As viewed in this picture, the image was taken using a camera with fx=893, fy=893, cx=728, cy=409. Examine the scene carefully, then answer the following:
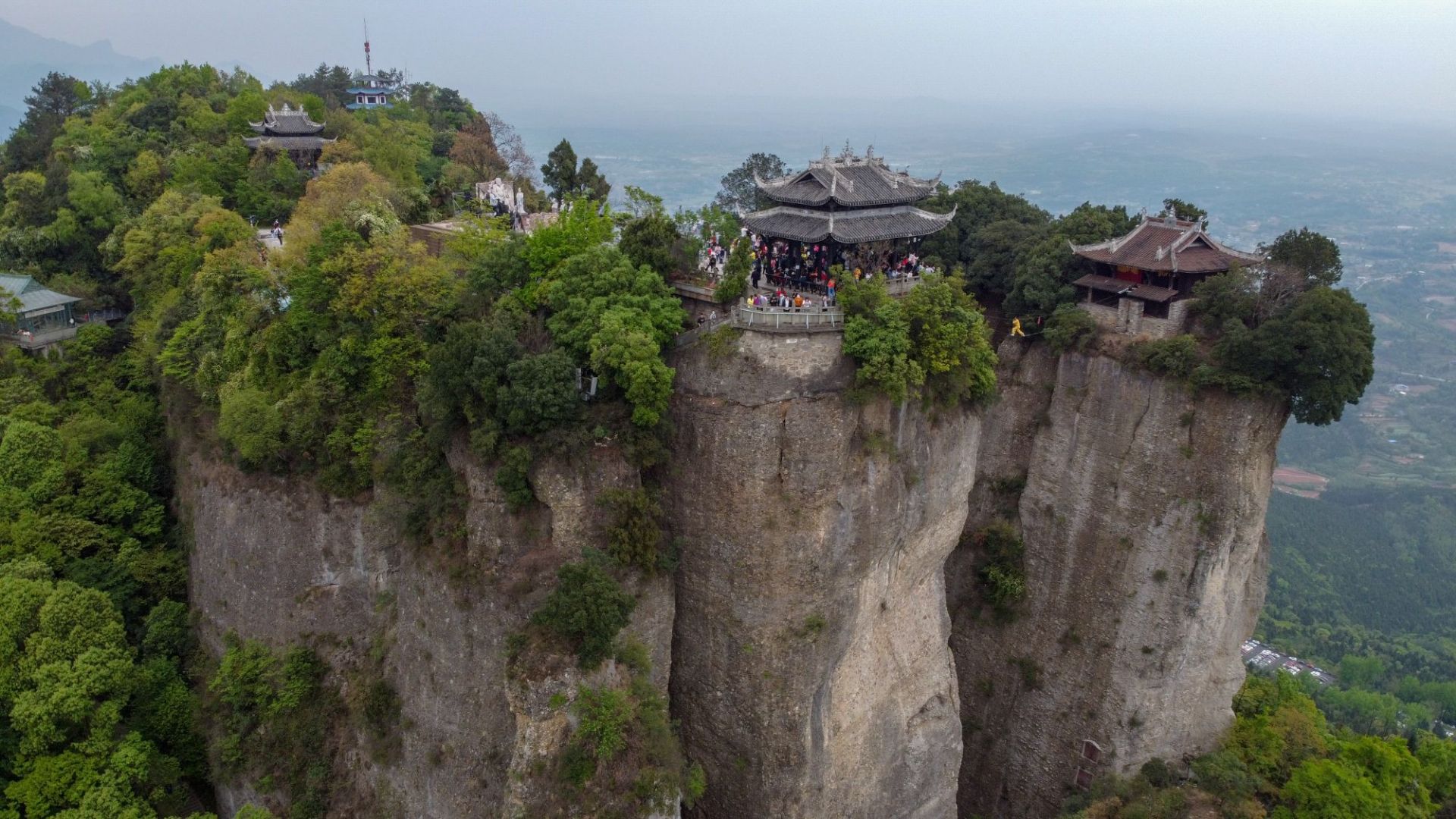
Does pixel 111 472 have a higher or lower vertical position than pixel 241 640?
higher

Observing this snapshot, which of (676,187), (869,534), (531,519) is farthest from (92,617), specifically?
(676,187)

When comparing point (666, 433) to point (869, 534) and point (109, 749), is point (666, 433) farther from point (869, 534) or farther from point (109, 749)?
point (109, 749)

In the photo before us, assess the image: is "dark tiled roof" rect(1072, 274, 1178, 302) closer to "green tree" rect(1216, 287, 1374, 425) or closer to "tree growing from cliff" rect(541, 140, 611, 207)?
"green tree" rect(1216, 287, 1374, 425)

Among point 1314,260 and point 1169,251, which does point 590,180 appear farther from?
point 1314,260

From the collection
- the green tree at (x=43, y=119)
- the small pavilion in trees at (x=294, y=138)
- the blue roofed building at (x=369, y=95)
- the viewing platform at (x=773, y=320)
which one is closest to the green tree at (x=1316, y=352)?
the viewing platform at (x=773, y=320)

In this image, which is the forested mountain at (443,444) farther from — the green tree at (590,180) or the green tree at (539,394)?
the green tree at (590,180)

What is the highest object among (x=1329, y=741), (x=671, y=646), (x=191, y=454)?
(x=191, y=454)
